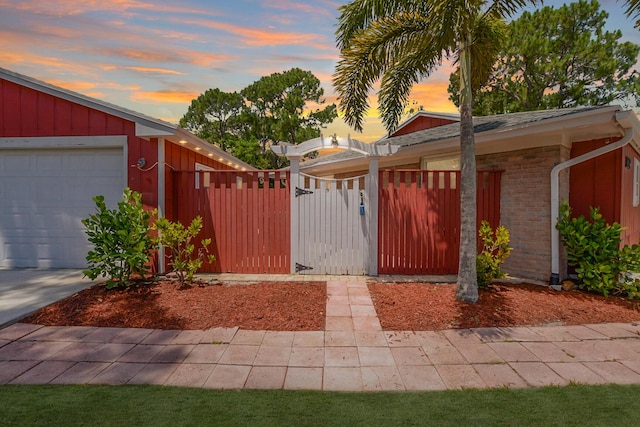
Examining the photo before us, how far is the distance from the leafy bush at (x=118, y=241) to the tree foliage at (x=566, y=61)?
1853 cm

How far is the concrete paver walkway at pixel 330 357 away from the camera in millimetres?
2811

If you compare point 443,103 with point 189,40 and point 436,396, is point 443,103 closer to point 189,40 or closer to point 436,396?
point 189,40

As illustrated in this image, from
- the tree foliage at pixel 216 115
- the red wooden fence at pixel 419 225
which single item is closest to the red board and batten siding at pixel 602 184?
the red wooden fence at pixel 419 225

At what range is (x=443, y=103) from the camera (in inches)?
845

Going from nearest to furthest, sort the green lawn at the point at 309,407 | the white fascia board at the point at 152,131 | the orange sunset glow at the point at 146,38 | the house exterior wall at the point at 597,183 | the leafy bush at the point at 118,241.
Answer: the green lawn at the point at 309,407, the leafy bush at the point at 118,241, the house exterior wall at the point at 597,183, the white fascia board at the point at 152,131, the orange sunset glow at the point at 146,38

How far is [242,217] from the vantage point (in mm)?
6273

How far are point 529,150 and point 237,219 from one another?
5.49 m

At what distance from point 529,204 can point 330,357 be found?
15.8 ft

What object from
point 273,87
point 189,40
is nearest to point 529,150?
point 189,40

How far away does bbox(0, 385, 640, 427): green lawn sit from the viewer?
2.25m

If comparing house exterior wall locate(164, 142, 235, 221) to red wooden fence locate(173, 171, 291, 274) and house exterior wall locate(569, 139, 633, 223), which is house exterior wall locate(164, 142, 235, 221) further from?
house exterior wall locate(569, 139, 633, 223)

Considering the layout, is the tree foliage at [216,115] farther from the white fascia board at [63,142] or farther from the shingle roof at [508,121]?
the shingle roof at [508,121]

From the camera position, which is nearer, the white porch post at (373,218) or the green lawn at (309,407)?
the green lawn at (309,407)

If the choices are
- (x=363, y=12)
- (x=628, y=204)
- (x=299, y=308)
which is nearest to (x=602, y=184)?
(x=628, y=204)
